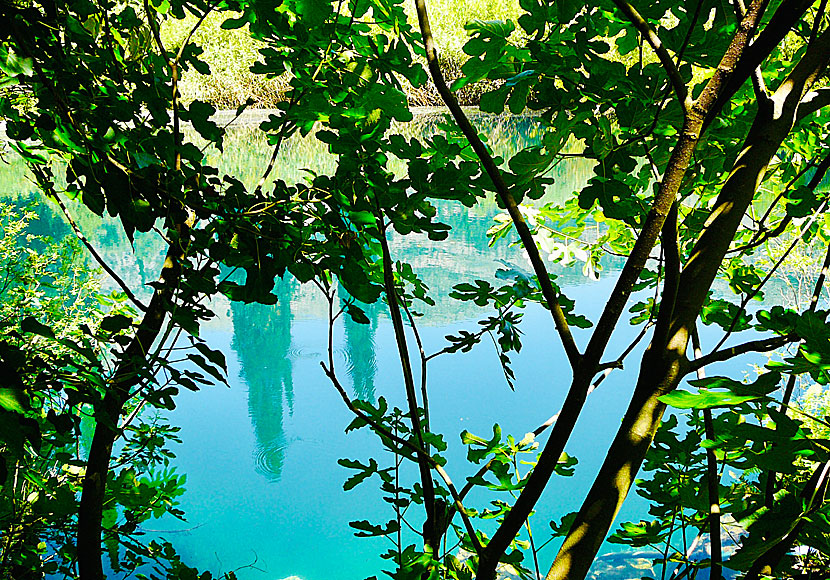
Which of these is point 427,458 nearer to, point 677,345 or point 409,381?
point 409,381

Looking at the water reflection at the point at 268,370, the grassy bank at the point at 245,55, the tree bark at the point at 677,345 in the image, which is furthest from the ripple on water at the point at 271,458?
the grassy bank at the point at 245,55

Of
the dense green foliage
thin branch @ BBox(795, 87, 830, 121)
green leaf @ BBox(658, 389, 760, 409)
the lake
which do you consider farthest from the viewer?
the lake

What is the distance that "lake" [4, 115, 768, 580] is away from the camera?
10.6ft

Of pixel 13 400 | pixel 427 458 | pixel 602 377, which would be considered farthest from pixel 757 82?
pixel 13 400

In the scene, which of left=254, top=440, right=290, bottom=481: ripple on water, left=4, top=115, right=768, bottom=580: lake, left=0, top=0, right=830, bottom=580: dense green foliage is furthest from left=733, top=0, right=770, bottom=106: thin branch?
left=254, top=440, right=290, bottom=481: ripple on water

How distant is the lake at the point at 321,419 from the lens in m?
3.23

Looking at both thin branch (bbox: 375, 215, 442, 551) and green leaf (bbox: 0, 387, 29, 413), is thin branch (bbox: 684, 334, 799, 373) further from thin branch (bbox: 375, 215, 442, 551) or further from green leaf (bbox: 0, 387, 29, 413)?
green leaf (bbox: 0, 387, 29, 413)

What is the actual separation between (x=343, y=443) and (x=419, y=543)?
87 cm

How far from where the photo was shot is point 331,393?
174 inches

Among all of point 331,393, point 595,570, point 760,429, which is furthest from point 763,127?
point 331,393

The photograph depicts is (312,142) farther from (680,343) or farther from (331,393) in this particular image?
(680,343)

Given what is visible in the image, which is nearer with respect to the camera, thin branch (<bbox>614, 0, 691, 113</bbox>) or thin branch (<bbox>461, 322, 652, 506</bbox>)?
thin branch (<bbox>614, 0, 691, 113</bbox>)

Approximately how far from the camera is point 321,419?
4129mm

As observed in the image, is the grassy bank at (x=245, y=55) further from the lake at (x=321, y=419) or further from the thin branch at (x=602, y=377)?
the thin branch at (x=602, y=377)
